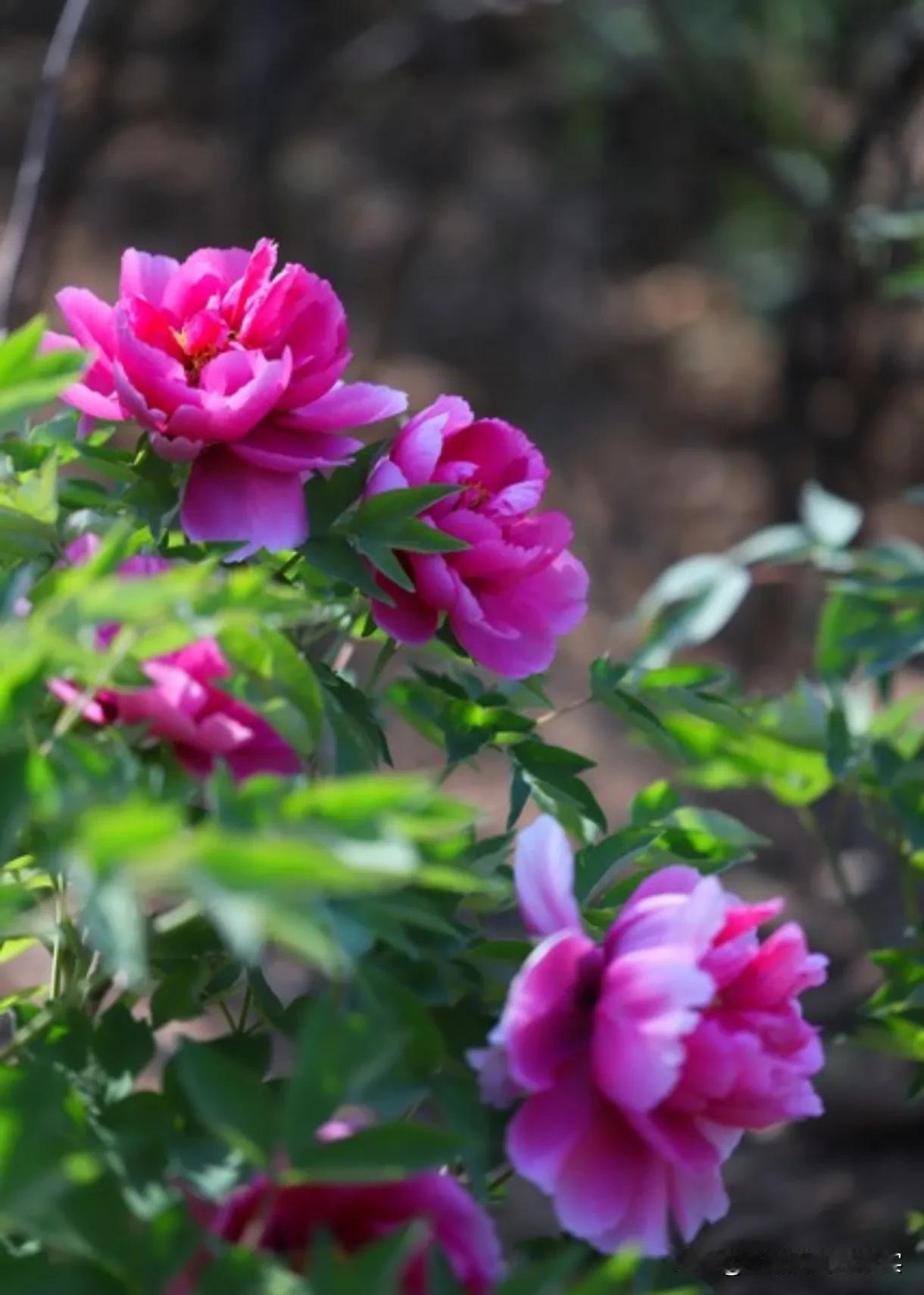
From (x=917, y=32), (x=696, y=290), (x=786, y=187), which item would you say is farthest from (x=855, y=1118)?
(x=696, y=290)

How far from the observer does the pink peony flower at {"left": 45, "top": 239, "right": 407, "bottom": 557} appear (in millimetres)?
588

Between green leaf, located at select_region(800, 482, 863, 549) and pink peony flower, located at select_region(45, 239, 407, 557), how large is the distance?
0.59m

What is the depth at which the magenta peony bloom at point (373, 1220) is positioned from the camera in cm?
46

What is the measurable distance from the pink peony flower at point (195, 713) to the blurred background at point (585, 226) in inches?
64.6

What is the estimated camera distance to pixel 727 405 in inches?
117

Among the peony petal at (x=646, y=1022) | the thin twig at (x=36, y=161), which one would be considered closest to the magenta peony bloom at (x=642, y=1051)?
the peony petal at (x=646, y=1022)

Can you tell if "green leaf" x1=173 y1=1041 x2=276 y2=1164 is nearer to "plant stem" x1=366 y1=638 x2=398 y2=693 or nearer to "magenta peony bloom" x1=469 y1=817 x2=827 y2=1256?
"magenta peony bloom" x1=469 y1=817 x2=827 y2=1256

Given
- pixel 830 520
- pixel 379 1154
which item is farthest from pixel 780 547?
pixel 379 1154

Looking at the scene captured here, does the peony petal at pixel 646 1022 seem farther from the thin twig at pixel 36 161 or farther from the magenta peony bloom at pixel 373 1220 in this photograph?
the thin twig at pixel 36 161

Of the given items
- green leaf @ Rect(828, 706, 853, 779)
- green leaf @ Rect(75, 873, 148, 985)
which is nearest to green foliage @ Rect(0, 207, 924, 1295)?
green leaf @ Rect(75, 873, 148, 985)

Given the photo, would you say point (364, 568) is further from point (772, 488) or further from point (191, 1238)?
point (772, 488)

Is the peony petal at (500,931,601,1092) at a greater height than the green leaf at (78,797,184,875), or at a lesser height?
lesser

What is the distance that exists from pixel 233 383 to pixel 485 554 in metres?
0.10

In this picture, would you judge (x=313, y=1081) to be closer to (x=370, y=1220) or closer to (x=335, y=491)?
(x=370, y=1220)
